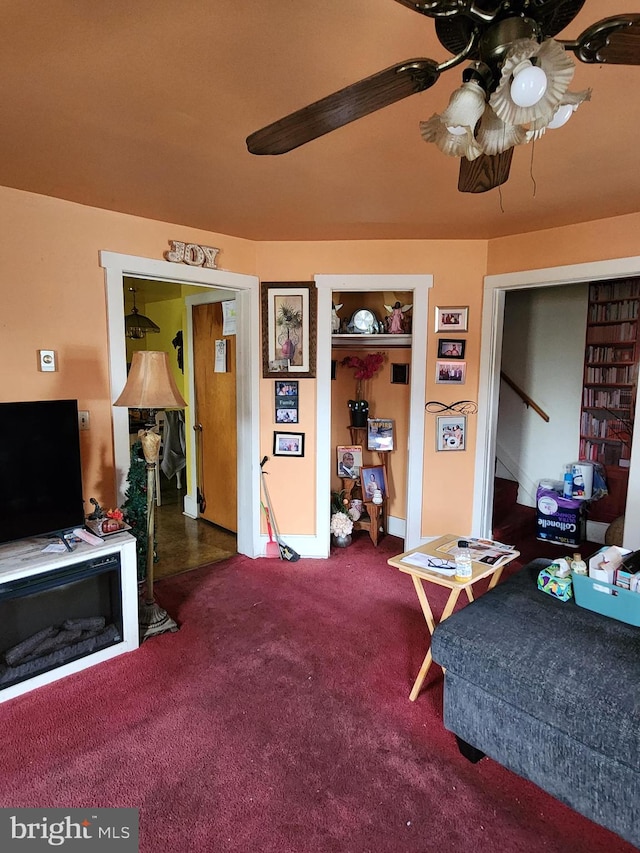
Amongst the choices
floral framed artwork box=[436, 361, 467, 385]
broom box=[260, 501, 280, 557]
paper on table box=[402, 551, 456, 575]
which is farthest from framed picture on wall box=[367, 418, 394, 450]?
paper on table box=[402, 551, 456, 575]

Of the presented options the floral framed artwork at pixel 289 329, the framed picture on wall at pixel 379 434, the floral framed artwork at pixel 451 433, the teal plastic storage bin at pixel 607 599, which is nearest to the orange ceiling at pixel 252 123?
the floral framed artwork at pixel 289 329

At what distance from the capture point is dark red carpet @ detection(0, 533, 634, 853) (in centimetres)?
157

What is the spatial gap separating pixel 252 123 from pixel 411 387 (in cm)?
225

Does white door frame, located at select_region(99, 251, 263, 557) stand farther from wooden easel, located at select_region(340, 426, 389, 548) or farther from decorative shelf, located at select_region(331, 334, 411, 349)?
wooden easel, located at select_region(340, 426, 389, 548)

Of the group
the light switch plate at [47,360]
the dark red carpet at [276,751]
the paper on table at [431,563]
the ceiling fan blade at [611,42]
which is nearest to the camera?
the ceiling fan blade at [611,42]

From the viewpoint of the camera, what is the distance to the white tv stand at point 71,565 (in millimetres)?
2152

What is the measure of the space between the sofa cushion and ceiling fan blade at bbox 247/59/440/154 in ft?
5.66

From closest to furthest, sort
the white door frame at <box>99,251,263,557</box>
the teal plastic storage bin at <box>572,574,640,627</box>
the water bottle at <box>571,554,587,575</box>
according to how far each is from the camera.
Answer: the teal plastic storage bin at <box>572,574,640,627</box>, the water bottle at <box>571,554,587,575</box>, the white door frame at <box>99,251,263,557</box>

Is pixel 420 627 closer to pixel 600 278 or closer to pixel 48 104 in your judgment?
pixel 600 278

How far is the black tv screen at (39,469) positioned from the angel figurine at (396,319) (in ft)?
7.63

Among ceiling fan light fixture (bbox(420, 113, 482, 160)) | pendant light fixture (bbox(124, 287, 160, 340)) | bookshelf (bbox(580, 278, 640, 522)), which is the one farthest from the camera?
pendant light fixture (bbox(124, 287, 160, 340))

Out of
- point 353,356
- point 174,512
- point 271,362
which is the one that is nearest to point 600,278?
point 353,356

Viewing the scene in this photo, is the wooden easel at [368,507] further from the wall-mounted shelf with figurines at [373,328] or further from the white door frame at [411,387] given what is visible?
the wall-mounted shelf with figurines at [373,328]

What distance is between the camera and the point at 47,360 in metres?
2.60
